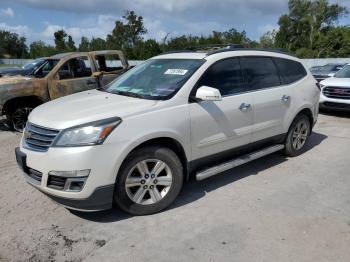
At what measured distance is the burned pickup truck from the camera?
8.05m

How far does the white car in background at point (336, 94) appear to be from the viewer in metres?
9.37

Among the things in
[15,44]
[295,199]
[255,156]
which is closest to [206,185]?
[255,156]

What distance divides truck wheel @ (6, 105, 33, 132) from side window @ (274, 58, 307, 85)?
19.1 feet

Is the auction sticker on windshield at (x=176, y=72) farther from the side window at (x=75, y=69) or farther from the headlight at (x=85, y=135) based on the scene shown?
the side window at (x=75, y=69)

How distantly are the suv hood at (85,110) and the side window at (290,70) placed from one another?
252cm

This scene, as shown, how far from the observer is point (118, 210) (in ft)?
13.4

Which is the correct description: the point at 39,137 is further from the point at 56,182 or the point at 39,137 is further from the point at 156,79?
the point at 156,79

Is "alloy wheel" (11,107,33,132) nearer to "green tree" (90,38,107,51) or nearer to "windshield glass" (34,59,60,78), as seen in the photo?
"windshield glass" (34,59,60,78)

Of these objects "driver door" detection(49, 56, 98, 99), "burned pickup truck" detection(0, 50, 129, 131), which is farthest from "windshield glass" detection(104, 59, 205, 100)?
"driver door" detection(49, 56, 98, 99)

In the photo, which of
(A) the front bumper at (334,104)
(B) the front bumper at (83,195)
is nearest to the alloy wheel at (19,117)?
(B) the front bumper at (83,195)

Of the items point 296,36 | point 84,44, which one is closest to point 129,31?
point 84,44

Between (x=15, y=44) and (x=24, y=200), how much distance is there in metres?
95.4

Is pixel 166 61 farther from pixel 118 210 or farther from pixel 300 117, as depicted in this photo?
pixel 300 117

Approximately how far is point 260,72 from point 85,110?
2.63m
